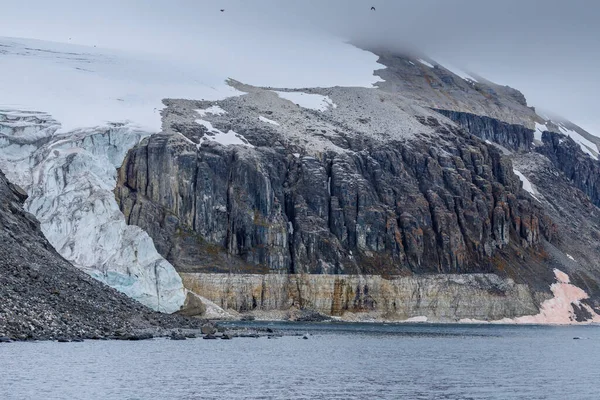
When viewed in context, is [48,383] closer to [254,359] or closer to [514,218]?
[254,359]

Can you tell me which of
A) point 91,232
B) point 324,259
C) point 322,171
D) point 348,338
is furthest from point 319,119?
point 348,338

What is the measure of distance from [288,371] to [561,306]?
119 m

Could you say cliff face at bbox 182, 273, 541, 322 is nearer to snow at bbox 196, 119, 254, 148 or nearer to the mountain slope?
the mountain slope

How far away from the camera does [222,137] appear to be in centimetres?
16538

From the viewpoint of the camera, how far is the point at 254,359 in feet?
247

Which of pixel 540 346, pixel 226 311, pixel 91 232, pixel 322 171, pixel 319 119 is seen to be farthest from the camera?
pixel 319 119

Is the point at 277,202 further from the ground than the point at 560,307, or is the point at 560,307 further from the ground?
the point at 277,202

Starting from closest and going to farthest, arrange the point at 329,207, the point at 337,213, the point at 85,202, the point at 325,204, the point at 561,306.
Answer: the point at 85,202
the point at 337,213
the point at 325,204
the point at 329,207
the point at 561,306

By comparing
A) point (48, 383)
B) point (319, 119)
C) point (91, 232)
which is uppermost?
point (319, 119)

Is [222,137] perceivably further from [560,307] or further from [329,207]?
[560,307]

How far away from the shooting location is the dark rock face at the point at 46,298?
7619 centimetres

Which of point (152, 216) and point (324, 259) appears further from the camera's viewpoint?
point (324, 259)

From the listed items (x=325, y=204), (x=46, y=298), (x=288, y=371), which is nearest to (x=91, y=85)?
(x=325, y=204)

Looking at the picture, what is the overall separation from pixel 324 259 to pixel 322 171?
17863 mm
